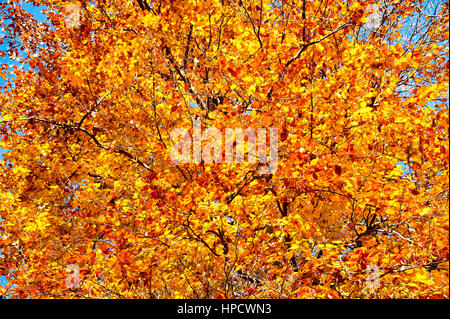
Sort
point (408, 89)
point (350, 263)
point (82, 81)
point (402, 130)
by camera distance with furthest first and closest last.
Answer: point (82, 81), point (408, 89), point (402, 130), point (350, 263)

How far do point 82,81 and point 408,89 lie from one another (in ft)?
31.9

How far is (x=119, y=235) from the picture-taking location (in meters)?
7.40

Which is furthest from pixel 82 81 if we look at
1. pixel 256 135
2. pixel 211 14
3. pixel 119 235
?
pixel 256 135

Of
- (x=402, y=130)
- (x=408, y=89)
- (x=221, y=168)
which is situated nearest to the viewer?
(x=221, y=168)

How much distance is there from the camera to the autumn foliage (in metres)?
5.88

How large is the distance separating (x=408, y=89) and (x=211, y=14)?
19.4 ft

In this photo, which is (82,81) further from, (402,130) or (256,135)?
(402,130)

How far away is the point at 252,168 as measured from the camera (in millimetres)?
7281

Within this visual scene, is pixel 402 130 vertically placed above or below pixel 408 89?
below

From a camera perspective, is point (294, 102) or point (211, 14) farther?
point (211, 14)

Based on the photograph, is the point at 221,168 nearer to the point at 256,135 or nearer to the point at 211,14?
the point at 256,135

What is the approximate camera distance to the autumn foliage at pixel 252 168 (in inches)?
232
